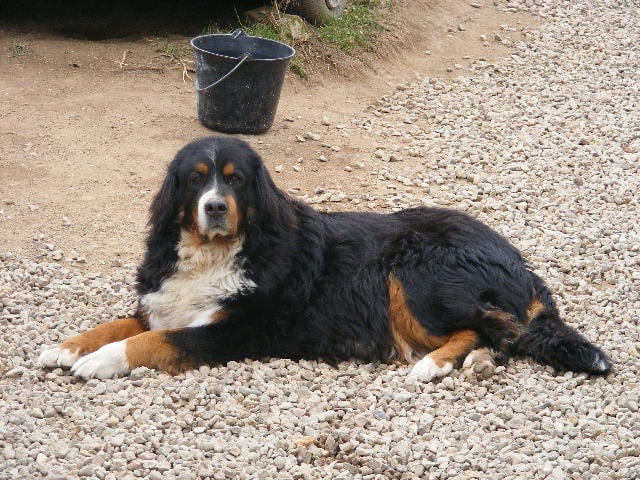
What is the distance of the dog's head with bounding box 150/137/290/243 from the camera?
506 centimetres

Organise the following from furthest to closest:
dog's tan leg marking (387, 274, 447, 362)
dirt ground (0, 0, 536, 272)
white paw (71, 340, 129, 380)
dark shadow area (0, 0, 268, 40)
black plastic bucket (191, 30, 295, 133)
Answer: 1. dark shadow area (0, 0, 268, 40)
2. black plastic bucket (191, 30, 295, 133)
3. dirt ground (0, 0, 536, 272)
4. dog's tan leg marking (387, 274, 447, 362)
5. white paw (71, 340, 129, 380)

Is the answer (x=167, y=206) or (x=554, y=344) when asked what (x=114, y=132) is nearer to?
(x=167, y=206)

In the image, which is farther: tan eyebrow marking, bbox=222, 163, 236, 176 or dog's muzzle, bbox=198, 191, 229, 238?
tan eyebrow marking, bbox=222, 163, 236, 176

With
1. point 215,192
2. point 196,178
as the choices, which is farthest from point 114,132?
point 215,192

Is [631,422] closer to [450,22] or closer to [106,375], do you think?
[106,375]

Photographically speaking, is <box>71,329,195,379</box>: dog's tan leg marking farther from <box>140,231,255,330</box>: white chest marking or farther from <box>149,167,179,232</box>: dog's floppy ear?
<box>149,167,179,232</box>: dog's floppy ear

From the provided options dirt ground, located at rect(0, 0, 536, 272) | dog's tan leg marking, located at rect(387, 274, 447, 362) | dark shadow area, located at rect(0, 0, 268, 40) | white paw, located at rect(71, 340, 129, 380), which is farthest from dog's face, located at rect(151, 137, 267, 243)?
dark shadow area, located at rect(0, 0, 268, 40)

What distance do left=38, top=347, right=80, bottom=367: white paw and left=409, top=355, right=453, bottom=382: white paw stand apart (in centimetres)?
183

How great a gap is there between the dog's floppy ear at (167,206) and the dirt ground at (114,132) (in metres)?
1.47

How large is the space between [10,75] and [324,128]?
3291 mm

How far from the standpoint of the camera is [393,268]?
552cm

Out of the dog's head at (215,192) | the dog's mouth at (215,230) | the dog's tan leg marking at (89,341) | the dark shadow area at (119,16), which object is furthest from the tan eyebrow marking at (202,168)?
the dark shadow area at (119,16)

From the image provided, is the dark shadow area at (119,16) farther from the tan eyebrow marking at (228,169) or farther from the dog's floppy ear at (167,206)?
the tan eyebrow marking at (228,169)

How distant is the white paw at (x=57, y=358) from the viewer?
5.02m
